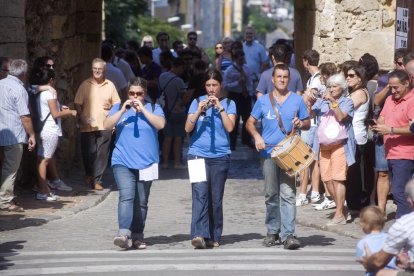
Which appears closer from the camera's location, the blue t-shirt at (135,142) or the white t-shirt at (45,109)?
the blue t-shirt at (135,142)

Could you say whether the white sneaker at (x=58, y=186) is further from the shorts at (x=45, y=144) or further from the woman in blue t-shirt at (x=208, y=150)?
the woman in blue t-shirt at (x=208, y=150)

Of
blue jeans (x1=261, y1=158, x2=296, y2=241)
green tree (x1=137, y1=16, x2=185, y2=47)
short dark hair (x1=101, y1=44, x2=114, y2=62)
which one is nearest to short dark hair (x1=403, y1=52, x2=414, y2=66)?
blue jeans (x1=261, y1=158, x2=296, y2=241)

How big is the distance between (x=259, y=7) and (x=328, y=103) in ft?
303

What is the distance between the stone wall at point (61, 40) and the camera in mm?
15289

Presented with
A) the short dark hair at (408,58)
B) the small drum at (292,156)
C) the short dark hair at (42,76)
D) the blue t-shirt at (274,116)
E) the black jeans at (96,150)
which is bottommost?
the black jeans at (96,150)

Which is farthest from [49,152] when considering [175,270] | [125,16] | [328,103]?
[125,16]

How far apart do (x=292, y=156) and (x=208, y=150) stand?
0.85 meters

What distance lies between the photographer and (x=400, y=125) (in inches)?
487

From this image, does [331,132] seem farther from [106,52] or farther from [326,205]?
[106,52]

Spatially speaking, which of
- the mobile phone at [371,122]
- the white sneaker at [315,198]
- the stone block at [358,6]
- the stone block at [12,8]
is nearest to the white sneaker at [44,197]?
the stone block at [12,8]

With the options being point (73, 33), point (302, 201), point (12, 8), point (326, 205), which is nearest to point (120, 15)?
point (73, 33)

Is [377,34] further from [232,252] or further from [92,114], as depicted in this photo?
[232,252]

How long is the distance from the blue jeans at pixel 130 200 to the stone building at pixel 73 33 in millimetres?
3874

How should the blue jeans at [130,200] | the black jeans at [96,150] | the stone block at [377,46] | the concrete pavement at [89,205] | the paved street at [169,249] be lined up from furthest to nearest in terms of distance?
1. the black jeans at [96,150]
2. the stone block at [377,46]
3. the concrete pavement at [89,205]
4. the blue jeans at [130,200]
5. the paved street at [169,249]
